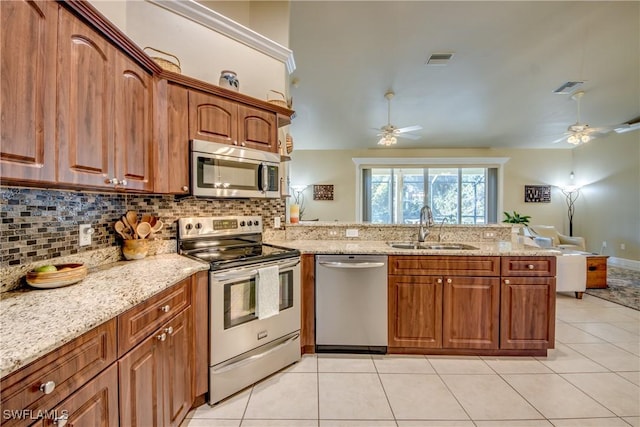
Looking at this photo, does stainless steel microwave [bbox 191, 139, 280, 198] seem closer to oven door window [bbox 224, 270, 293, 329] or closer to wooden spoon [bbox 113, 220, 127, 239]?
wooden spoon [bbox 113, 220, 127, 239]

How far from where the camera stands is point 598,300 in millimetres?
3699

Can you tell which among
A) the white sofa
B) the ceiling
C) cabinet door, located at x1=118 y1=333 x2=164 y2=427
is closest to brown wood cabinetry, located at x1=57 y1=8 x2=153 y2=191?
cabinet door, located at x1=118 y1=333 x2=164 y2=427

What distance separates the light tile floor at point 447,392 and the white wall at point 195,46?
246cm

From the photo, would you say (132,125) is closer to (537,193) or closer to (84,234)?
(84,234)

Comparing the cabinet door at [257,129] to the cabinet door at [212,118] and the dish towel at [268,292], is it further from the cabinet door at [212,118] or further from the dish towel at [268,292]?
the dish towel at [268,292]

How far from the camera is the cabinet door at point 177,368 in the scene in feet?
4.61

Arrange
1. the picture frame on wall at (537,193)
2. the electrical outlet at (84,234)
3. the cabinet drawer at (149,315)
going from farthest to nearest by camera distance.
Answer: the picture frame on wall at (537,193) → the electrical outlet at (84,234) → the cabinet drawer at (149,315)

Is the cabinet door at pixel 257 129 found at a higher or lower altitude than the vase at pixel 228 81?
lower

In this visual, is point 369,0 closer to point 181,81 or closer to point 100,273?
point 181,81

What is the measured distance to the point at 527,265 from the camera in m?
2.27

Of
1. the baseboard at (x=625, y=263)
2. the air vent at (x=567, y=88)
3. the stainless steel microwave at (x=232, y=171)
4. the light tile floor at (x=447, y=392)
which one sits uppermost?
the air vent at (x=567, y=88)

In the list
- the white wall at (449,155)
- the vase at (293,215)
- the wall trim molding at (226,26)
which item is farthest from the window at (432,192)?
the wall trim molding at (226,26)

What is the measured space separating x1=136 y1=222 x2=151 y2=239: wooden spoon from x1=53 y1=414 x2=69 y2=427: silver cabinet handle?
1203 mm

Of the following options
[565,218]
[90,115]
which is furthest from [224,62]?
[565,218]
